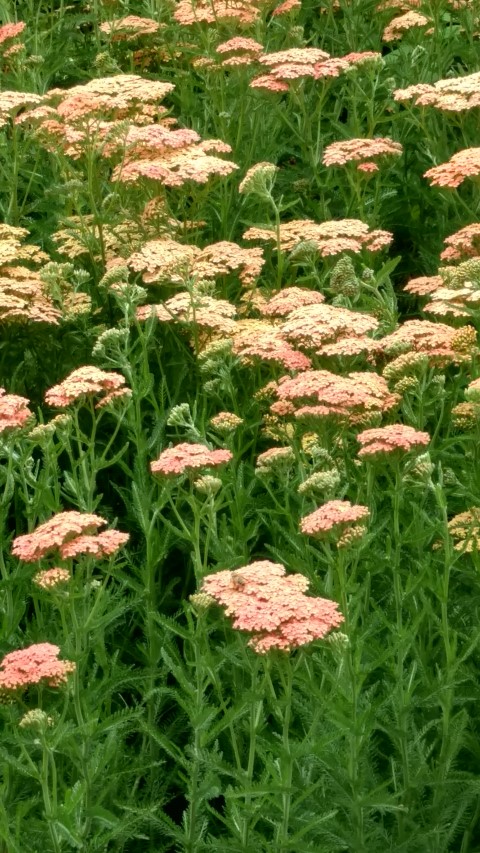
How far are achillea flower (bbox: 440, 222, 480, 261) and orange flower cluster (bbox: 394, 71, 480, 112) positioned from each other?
795 mm

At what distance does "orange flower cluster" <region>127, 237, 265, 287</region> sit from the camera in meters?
5.46

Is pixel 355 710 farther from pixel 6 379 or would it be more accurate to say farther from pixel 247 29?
pixel 247 29

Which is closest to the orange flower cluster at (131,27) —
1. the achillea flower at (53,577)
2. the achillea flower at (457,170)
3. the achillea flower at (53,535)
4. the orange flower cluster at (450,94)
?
the orange flower cluster at (450,94)

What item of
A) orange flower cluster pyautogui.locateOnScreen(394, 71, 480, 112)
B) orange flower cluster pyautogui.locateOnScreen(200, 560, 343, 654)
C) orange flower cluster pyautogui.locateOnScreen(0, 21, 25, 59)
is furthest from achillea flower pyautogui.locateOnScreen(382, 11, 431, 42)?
orange flower cluster pyautogui.locateOnScreen(200, 560, 343, 654)

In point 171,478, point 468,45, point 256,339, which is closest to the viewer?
point 171,478

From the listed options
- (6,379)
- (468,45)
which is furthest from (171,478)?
(468,45)

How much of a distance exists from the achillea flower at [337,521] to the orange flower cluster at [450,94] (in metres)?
2.98

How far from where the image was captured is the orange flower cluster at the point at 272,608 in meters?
3.16

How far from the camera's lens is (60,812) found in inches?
131

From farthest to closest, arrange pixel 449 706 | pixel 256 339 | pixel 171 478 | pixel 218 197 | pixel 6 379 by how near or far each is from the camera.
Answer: pixel 218 197
pixel 6 379
pixel 256 339
pixel 171 478
pixel 449 706

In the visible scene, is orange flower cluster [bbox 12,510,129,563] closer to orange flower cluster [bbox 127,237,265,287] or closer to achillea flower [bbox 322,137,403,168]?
orange flower cluster [bbox 127,237,265,287]

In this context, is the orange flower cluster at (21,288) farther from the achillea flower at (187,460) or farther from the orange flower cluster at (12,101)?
the achillea flower at (187,460)

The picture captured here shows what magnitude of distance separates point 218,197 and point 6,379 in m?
1.52

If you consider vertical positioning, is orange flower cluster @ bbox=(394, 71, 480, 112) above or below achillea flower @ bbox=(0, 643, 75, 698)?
above
